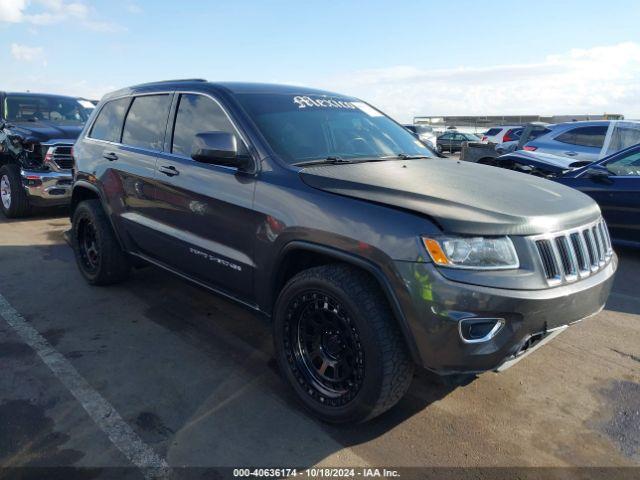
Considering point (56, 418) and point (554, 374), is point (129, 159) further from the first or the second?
point (554, 374)

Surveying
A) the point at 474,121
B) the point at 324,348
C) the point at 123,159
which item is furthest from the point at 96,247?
the point at 474,121

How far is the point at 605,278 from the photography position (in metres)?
2.76

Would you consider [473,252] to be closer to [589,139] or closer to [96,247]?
[96,247]

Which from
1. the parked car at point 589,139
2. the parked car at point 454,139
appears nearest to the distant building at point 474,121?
the parked car at point 454,139

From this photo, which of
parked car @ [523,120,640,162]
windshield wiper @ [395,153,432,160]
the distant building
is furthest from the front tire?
the distant building

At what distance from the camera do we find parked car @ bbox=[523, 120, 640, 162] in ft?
29.1

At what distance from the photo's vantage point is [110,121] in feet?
15.6

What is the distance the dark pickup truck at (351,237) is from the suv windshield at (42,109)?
573 centimetres

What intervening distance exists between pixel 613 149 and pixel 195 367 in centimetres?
857

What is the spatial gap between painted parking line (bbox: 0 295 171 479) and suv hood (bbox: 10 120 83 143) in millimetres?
4531

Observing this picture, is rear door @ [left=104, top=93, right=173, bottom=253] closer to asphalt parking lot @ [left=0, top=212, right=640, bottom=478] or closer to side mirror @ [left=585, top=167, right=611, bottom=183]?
asphalt parking lot @ [left=0, top=212, right=640, bottom=478]

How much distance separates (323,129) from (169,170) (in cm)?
118

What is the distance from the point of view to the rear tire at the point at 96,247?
468 centimetres

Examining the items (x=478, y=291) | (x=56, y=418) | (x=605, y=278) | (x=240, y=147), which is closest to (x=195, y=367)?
(x=56, y=418)
